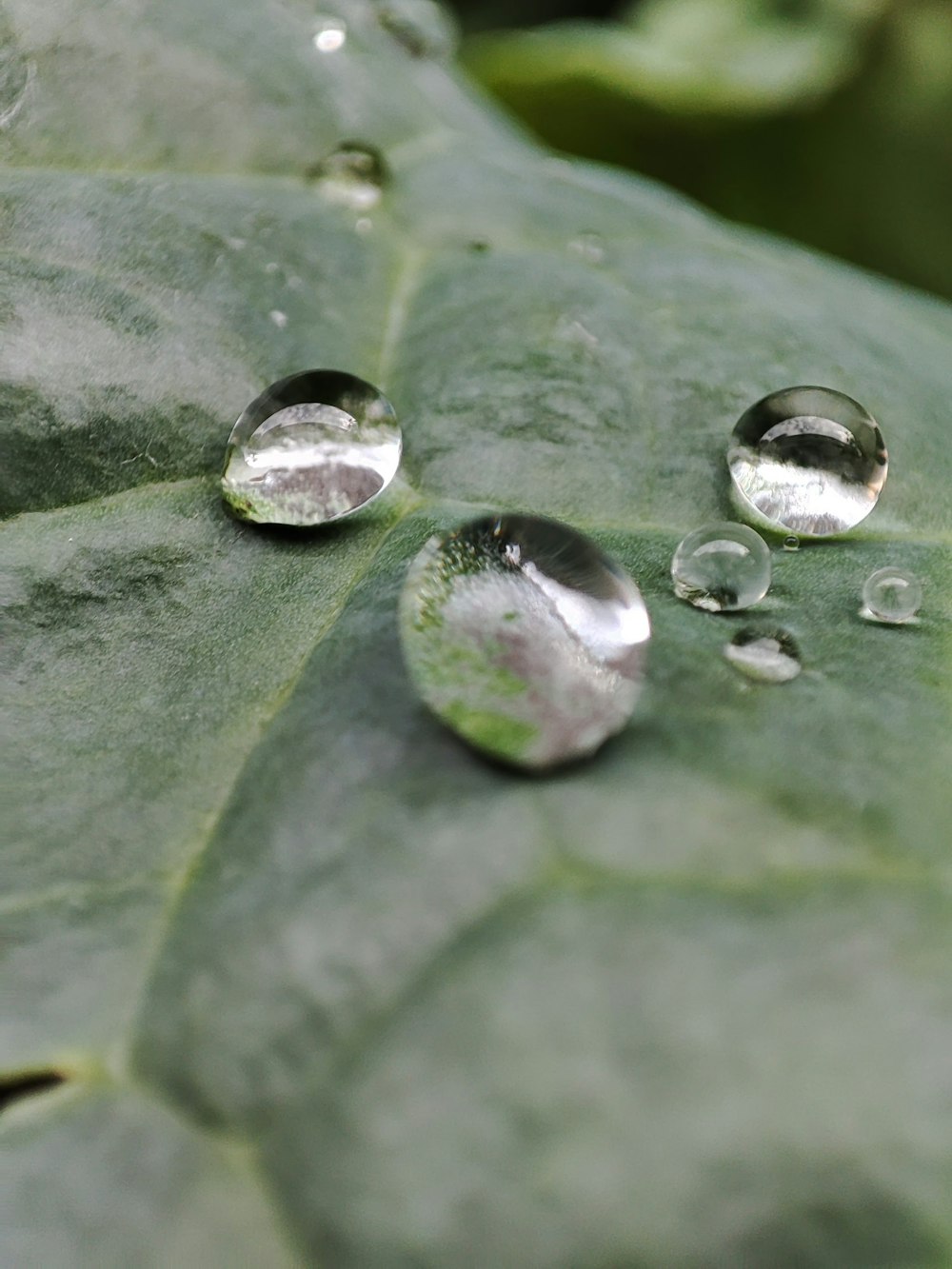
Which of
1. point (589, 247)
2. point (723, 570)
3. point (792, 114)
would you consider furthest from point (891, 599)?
point (792, 114)

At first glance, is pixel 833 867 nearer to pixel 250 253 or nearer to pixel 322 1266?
pixel 322 1266

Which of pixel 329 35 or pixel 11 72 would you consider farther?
pixel 329 35

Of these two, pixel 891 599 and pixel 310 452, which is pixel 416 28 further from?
pixel 891 599

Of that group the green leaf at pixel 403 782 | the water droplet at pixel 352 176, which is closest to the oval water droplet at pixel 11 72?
the green leaf at pixel 403 782

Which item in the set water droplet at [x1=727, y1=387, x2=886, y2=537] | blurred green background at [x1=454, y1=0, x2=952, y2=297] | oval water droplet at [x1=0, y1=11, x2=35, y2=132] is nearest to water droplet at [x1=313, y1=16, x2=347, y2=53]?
oval water droplet at [x1=0, y1=11, x2=35, y2=132]

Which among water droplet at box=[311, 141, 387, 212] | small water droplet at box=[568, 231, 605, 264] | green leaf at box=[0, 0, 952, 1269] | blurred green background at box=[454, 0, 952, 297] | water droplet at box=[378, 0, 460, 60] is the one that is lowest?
blurred green background at box=[454, 0, 952, 297]

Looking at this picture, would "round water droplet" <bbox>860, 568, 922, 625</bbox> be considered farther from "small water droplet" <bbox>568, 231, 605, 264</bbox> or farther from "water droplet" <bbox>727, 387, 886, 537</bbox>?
"small water droplet" <bbox>568, 231, 605, 264</bbox>

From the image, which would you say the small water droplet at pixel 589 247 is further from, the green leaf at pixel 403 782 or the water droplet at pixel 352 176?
the water droplet at pixel 352 176
